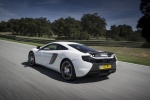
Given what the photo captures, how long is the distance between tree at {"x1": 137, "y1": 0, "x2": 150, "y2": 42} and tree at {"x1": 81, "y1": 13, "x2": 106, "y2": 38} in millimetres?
50718

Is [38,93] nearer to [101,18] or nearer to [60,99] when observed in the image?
[60,99]

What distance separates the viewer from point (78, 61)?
5.46 m

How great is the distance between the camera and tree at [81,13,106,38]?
9175 cm

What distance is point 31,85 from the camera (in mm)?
5156

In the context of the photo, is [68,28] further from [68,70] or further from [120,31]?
[68,70]

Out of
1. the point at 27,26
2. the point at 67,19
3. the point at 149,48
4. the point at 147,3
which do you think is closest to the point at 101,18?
the point at 67,19

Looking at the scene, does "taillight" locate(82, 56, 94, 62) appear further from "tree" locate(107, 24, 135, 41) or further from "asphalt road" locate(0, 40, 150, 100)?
"tree" locate(107, 24, 135, 41)

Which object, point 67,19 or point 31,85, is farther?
point 67,19

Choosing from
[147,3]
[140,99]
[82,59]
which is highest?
[147,3]

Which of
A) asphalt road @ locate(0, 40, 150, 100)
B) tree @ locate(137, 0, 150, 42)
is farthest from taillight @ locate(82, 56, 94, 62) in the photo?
tree @ locate(137, 0, 150, 42)

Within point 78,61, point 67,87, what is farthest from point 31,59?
point 67,87

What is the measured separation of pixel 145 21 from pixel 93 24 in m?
55.2

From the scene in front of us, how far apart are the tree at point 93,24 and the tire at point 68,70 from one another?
86.6 m

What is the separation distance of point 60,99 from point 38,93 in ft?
2.32
